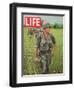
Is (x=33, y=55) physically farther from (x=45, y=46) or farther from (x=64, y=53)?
(x=64, y=53)

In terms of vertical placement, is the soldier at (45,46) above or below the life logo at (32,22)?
below

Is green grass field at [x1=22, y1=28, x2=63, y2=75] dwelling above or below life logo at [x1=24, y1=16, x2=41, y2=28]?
below

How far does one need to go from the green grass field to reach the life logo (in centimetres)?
4

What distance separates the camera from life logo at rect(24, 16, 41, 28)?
1552mm

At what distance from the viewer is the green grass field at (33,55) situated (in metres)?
1.55

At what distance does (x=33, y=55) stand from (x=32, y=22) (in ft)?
0.60

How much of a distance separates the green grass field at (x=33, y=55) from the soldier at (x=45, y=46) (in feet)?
0.08

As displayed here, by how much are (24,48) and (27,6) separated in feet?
0.75

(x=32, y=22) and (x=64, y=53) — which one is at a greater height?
(x=32, y=22)

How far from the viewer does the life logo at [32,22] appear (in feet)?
5.09

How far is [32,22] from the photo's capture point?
1.56 metres

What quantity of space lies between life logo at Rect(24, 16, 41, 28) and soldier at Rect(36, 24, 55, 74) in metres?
0.04

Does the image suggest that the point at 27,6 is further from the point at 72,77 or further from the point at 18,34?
the point at 72,77

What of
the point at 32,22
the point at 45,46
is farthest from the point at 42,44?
the point at 32,22
